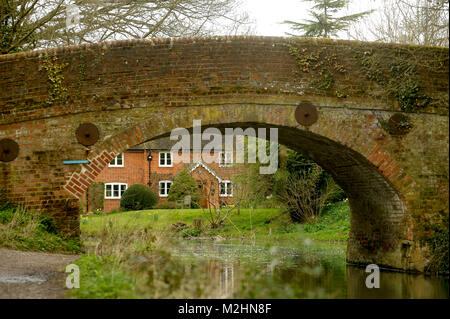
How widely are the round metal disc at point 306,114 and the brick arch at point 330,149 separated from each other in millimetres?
85

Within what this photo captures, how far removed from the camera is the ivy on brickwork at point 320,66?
10117 millimetres

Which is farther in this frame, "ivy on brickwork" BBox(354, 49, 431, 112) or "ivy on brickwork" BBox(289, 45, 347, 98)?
"ivy on brickwork" BBox(354, 49, 431, 112)

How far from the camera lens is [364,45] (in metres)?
10.3

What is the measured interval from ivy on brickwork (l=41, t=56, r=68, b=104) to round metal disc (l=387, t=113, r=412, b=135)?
6.13m

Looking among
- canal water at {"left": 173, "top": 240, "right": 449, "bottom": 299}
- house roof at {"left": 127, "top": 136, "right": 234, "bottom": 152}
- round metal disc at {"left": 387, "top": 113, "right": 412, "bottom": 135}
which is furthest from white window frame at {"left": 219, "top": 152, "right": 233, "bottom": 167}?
round metal disc at {"left": 387, "top": 113, "right": 412, "bottom": 135}

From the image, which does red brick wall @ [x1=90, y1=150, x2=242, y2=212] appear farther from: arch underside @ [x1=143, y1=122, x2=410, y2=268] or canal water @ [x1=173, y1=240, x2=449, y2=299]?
arch underside @ [x1=143, y1=122, x2=410, y2=268]

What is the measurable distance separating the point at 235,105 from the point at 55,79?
3.42m

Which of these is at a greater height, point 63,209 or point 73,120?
point 73,120

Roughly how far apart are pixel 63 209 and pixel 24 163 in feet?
3.82

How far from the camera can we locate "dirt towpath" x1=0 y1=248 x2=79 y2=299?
20.9 feet

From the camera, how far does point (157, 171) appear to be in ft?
125
